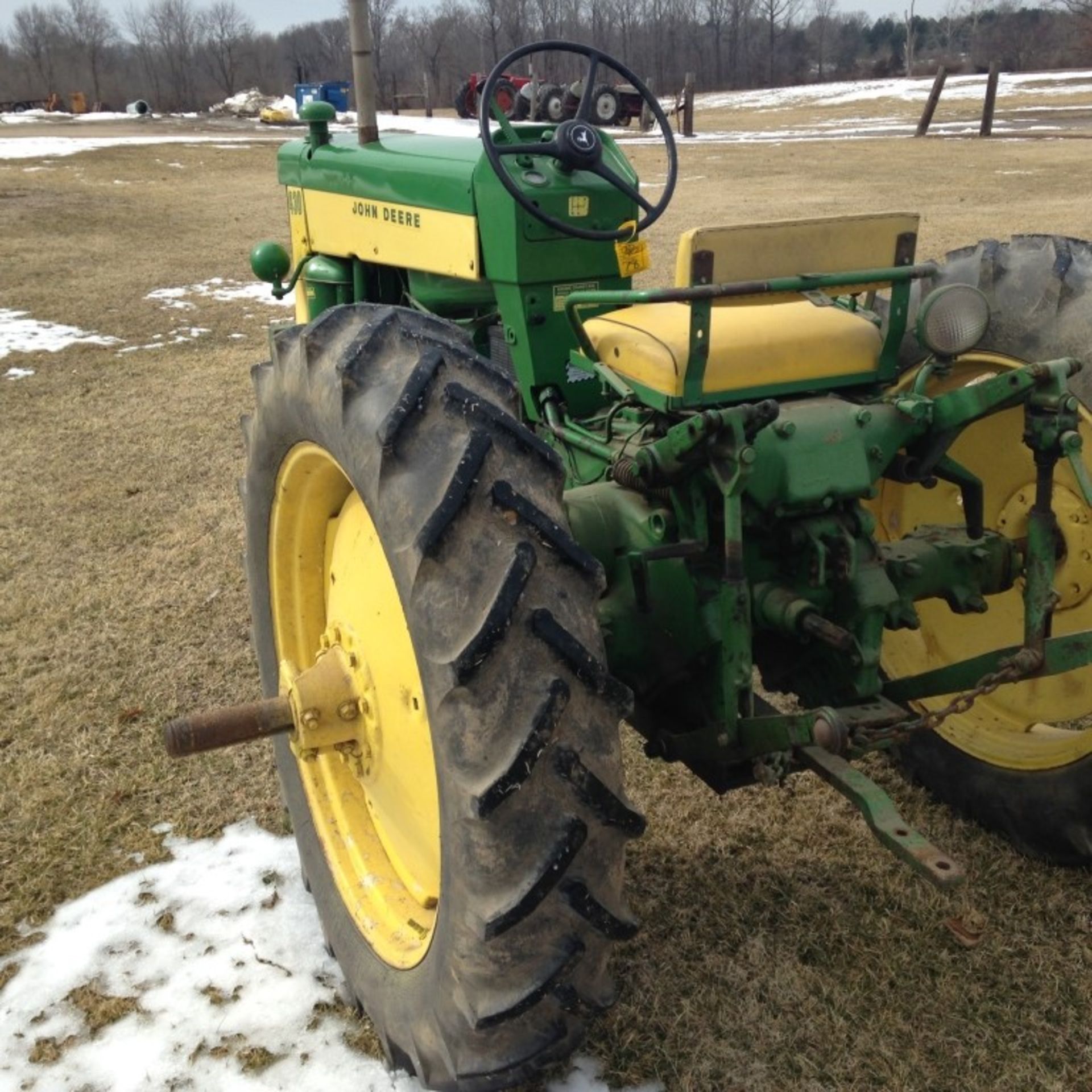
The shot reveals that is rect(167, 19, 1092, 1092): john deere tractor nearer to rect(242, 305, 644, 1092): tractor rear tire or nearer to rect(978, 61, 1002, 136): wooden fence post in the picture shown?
rect(242, 305, 644, 1092): tractor rear tire

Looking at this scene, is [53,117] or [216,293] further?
[53,117]

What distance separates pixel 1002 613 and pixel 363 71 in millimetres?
2744

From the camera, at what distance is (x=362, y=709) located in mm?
2168

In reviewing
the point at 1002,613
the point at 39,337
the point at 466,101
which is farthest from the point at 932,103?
the point at 1002,613

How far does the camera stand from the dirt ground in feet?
7.38

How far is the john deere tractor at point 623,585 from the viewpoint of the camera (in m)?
1.59

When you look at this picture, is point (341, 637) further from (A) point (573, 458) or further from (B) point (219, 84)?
(B) point (219, 84)

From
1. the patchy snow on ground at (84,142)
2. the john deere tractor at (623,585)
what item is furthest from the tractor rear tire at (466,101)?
the patchy snow on ground at (84,142)

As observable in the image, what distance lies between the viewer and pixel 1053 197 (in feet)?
49.3

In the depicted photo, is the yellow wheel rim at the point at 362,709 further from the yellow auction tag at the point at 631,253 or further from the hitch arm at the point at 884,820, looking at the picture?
the yellow auction tag at the point at 631,253

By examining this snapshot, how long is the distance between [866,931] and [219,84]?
80.1m

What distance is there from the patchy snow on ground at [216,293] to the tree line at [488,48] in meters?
51.7

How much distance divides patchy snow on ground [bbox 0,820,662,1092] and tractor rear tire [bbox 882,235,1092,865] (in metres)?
1.20

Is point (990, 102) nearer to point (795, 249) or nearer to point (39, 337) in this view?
point (39, 337)
